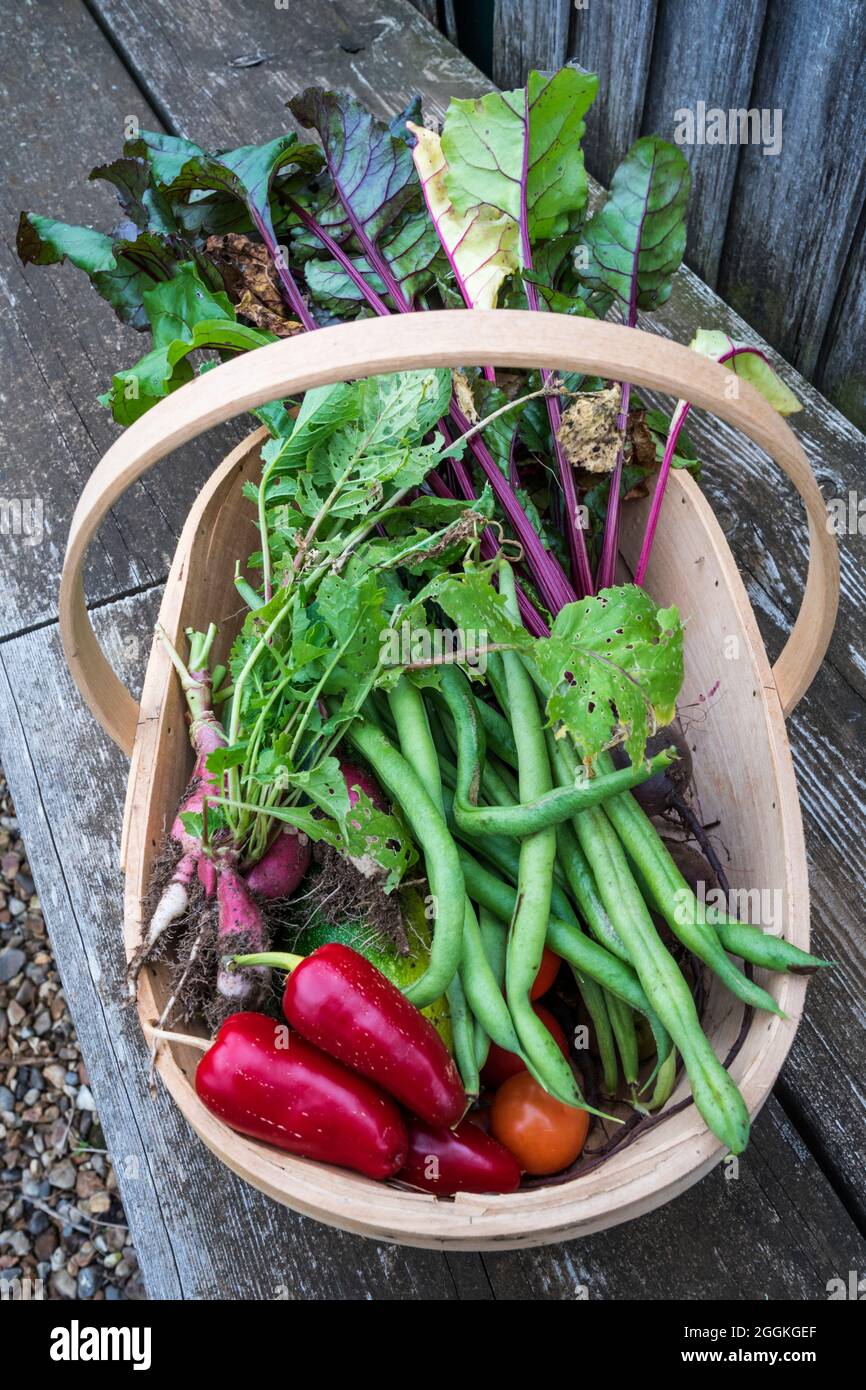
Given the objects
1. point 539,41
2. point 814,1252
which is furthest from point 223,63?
point 814,1252

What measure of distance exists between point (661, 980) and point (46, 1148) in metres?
1.55

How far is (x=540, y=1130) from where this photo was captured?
1286 mm

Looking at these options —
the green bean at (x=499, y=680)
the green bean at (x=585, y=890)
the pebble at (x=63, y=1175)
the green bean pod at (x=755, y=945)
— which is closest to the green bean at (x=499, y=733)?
the green bean at (x=499, y=680)

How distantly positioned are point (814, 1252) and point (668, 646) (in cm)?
80

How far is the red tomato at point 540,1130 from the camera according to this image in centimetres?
129

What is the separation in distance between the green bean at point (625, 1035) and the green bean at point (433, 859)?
0.23 meters

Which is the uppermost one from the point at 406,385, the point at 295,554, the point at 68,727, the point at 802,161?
the point at 802,161

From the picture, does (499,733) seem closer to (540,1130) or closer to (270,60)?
(540,1130)

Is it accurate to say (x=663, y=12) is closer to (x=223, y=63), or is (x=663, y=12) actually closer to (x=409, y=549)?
(x=223, y=63)

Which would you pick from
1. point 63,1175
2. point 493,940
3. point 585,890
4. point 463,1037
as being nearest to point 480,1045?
→ point 463,1037

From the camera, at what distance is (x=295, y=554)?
1.51 metres

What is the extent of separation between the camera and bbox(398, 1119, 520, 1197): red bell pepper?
4.08 ft

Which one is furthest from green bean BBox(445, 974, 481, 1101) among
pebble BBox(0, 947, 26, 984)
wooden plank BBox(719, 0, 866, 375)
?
wooden plank BBox(719, 0, 866, 375)

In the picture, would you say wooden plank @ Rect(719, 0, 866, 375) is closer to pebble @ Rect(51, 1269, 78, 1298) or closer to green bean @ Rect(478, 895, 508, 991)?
green bean @ Rect(478, 895, 508, 991)
